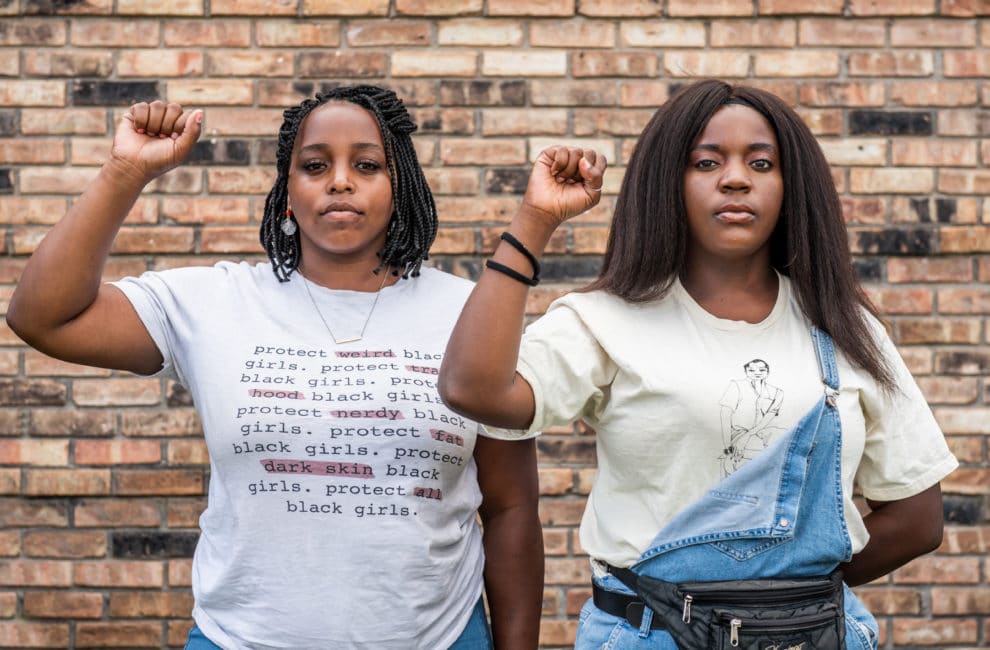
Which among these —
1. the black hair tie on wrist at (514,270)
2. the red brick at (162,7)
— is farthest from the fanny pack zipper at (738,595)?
the red brick at (162,7)

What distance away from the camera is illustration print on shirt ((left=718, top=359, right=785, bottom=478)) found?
6.10 feet

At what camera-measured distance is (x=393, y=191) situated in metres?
2.25

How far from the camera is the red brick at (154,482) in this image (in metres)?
3.29

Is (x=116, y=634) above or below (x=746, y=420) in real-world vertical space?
below

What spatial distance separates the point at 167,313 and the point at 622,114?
1709 millimetres

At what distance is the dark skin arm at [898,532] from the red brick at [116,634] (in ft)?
6.97

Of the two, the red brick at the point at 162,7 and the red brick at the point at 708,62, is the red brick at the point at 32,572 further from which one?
the red brick at the point at 708,62

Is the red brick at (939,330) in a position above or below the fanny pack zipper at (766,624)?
above

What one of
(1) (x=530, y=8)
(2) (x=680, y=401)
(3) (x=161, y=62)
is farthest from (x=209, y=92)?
(2) (x=680, y=401)

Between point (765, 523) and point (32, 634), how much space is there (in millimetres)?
2426

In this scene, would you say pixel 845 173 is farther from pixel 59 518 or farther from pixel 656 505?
pixel 59 518

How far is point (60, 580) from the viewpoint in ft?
10.8

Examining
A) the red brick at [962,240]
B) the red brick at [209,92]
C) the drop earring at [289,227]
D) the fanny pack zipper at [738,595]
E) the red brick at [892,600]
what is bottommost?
the red brick at [892,600]

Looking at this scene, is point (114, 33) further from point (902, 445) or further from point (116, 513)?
point (902, 445)
